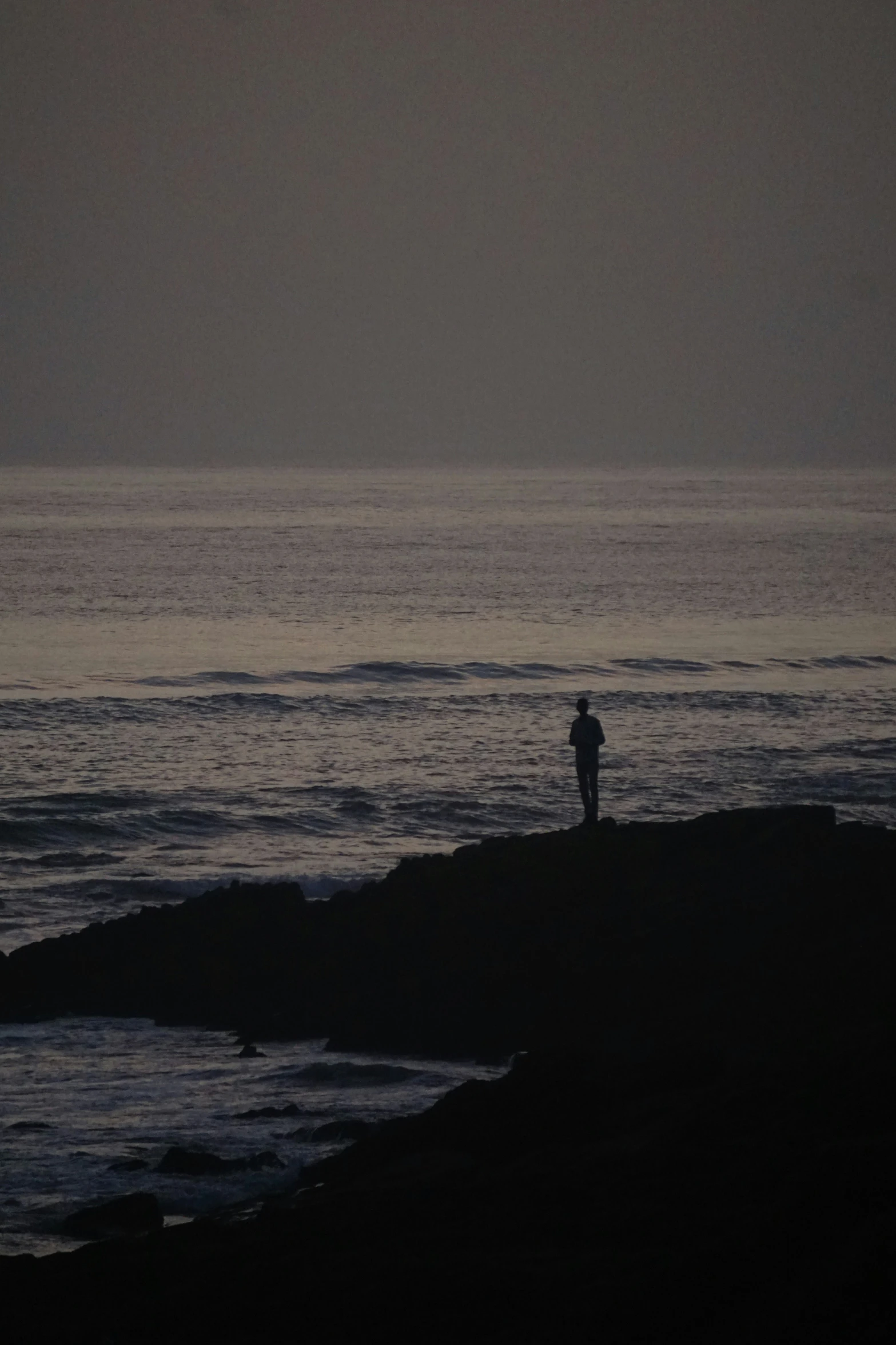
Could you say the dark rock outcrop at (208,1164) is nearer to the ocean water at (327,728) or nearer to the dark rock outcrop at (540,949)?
the ocean water at (327,728)

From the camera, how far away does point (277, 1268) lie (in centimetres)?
A: 994

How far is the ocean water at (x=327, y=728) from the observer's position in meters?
16.1

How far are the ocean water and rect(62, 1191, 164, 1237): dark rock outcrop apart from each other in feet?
0.93

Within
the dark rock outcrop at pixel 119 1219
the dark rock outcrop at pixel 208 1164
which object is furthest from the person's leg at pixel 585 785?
the dark rock outcrop at pixel 119 1219

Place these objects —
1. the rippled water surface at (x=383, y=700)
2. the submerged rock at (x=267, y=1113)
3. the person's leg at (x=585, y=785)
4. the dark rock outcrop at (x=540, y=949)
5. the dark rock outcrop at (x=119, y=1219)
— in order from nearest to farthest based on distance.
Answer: the dark rock outcrop at (x=119, y=1219), the submerged rock at (x=267, y=1113), the dark rock outcrop at (x=540, y=949), the person's leg at (x=585, y=785), the rippled water surface at (x=383, y=700)

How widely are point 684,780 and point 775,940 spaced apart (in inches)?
592

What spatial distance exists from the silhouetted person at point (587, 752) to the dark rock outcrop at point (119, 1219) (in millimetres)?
8983

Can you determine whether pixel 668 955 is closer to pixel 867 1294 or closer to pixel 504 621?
pixel 867 1294

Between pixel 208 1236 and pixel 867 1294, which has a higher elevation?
pixel 867 1294

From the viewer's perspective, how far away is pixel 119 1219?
465 inches

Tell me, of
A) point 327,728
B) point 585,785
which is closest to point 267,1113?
point 585,785

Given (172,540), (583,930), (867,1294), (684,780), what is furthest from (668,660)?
(172,540)

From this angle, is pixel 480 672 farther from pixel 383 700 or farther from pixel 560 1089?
pixel 560 1089

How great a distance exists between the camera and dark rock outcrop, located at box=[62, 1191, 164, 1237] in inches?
462
